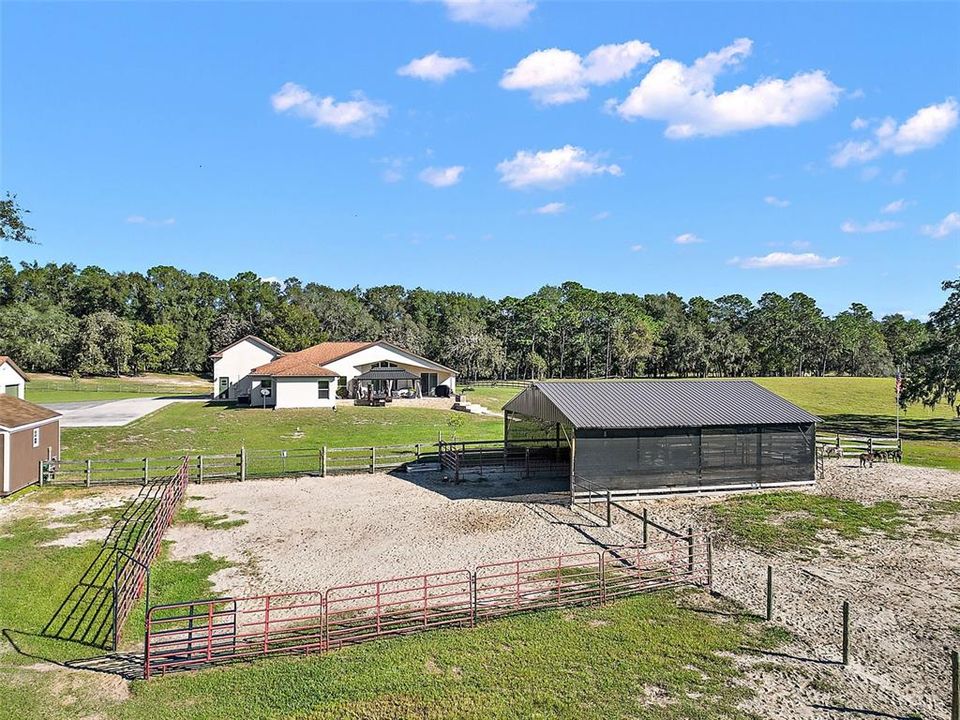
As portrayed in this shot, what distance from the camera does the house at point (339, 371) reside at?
49906 mm

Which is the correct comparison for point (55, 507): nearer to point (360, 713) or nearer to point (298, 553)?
point (298, 553)

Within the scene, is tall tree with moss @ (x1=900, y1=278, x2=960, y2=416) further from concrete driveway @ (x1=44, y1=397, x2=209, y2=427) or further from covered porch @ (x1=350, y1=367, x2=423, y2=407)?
concrete driveway @ (x1=44, y1=397, x2=209, y2=427)

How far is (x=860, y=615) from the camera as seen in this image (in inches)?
483

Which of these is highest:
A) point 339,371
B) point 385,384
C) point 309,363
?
point 309,363

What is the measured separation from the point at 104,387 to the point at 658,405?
67929 mm

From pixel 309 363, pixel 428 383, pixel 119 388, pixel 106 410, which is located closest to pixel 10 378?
pixel 106 410

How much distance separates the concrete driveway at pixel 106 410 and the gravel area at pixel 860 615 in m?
34.3

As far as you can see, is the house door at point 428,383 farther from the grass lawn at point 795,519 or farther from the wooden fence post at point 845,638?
the wooden fence post at point 845,638

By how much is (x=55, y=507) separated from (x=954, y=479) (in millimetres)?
34059

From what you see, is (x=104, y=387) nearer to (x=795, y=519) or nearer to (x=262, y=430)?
(x=262, y=430)

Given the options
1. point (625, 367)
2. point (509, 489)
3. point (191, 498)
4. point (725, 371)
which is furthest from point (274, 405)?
point (725, 371)

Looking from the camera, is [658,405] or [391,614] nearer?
[391,614]

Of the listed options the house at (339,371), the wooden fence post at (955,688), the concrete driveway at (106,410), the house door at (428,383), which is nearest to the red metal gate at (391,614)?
→ the wooden fence post at (955,688)

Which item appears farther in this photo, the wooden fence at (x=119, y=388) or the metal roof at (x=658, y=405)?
the wooden fence at (x=119, y=388)
